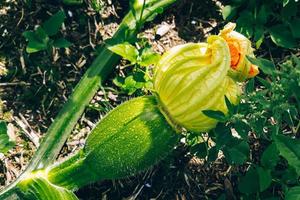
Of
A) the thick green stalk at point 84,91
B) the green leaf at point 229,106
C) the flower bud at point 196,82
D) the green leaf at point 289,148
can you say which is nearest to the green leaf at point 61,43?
the thick green stalk at point 84,91

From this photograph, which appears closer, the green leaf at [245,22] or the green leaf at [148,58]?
the green leaf at [148,58]

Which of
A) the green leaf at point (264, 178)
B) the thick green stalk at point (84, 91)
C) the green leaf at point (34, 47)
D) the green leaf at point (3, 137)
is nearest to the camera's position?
the green leaf at point (264, 178)

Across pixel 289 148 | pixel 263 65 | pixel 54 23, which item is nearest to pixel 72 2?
pixel 54 23

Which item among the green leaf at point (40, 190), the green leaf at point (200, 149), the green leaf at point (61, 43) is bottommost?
the green leaf at point (200, 149)

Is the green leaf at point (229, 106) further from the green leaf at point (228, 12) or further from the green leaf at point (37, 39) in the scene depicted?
the green leaf at point (37, 39)

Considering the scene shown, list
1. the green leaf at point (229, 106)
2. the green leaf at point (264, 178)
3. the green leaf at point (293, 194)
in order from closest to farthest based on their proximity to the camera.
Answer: the green leaf at point (293, 194), the green leaf at point (229, 106), the green leaf at point (264, 178)

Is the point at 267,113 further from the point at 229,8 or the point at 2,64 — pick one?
the point at 2,64

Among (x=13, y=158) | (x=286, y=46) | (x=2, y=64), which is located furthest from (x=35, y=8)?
(x=286, y=46)
